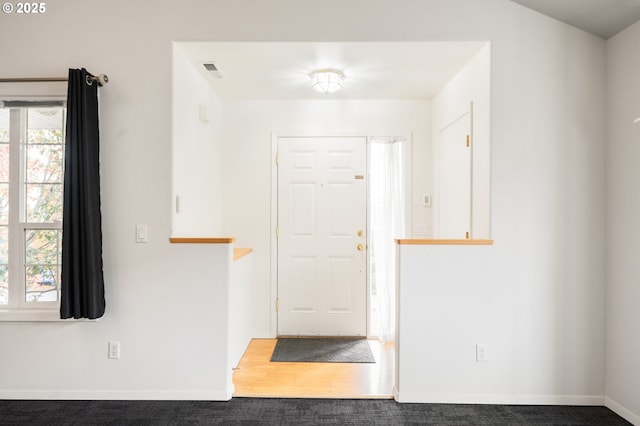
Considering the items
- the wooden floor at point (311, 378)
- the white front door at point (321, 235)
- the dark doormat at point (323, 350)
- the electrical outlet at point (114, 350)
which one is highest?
the white front door at point (321, 235)

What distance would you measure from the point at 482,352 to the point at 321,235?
1.86 m

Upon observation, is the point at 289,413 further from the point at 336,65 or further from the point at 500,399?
the point at 336,65

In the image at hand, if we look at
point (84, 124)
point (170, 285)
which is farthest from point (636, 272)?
point (84, 124)

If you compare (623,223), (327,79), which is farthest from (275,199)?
(623,223)

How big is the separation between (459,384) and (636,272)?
1288 mm

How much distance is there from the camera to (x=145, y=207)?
267cm

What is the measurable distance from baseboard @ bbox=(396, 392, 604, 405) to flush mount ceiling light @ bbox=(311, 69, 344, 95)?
2.34 m

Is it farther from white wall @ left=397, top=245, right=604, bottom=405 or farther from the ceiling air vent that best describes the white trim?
white wall @ left=397, top=245, right=604, bottom=405

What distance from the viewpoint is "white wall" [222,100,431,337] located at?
3943mm

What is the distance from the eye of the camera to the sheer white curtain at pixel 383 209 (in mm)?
3869

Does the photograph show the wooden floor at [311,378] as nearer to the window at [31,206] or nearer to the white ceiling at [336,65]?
the window at [31,206]

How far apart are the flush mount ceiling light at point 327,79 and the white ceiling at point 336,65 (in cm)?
5

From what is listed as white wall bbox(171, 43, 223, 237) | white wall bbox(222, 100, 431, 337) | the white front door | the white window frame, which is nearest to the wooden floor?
the white front door

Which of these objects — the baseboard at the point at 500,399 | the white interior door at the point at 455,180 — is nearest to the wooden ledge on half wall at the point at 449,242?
the white interior door at the point at 455,180
